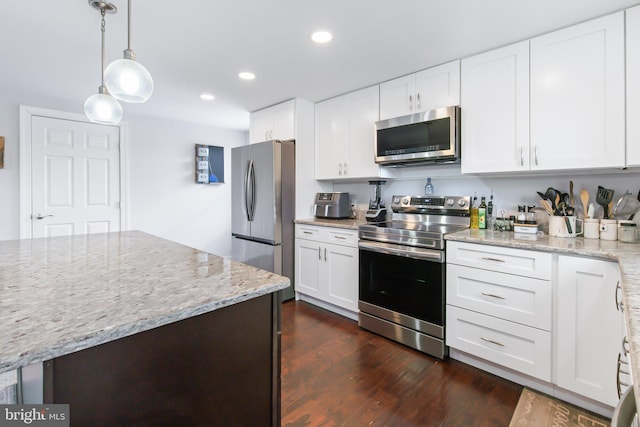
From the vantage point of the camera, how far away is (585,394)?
163 cm

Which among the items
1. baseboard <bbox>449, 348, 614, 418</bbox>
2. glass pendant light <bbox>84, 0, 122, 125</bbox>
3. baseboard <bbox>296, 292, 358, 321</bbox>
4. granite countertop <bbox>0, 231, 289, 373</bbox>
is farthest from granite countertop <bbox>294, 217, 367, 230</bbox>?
glass pendant light <bbox>84, 0, 122, 125</bbox>

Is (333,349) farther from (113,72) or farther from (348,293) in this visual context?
(113,72)

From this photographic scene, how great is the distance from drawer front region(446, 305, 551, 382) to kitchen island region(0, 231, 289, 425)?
4.97 ft

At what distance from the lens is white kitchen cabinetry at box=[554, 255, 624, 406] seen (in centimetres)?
153

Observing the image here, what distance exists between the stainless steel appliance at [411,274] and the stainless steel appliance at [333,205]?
0.69 m

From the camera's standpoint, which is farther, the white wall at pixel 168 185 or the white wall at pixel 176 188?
the white wall at pixel 176 188

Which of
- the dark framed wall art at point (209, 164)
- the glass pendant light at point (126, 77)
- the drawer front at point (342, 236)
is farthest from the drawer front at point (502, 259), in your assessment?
the dark framed wall art at point (209, 164)

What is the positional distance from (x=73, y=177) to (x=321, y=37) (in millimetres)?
3306

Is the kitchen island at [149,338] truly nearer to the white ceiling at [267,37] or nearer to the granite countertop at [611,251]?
the granite countertop at [611,251]

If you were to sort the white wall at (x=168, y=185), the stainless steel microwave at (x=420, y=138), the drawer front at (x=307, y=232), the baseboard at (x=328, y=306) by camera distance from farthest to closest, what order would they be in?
the white wall at (x=168, y=185)
the drawer front at (x=307, y=232)
the baseboard at (x=328, y=306)
the stainless steel microwave at (x=420, y=138)

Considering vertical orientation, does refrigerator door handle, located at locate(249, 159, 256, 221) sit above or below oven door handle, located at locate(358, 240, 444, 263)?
above

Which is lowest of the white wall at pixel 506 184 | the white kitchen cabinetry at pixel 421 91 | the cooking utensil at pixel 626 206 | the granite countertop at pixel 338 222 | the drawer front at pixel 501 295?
the drawer front at pixel 501 295

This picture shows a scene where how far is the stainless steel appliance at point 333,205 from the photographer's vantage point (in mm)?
3283

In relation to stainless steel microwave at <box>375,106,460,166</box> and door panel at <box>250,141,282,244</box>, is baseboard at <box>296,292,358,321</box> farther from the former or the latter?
stainless steel microwave at <box>375,106,460,166</box>
